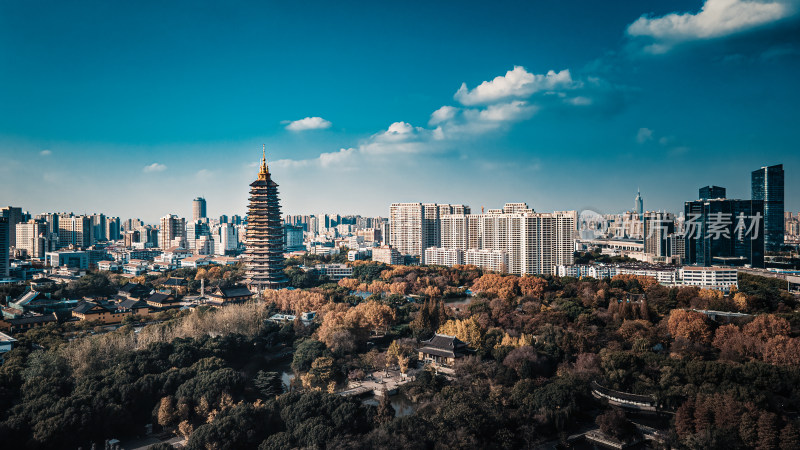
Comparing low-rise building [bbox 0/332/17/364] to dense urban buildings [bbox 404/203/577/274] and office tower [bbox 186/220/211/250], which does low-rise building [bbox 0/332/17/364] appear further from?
office tower [bbox 186/220/211/250]

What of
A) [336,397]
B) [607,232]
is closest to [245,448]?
[336,397]

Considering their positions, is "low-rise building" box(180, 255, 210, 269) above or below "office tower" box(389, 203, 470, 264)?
below

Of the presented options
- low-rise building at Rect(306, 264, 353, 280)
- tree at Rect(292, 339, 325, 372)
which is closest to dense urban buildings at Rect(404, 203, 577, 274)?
low-rise building at Rect(306, 264, 353, 280)

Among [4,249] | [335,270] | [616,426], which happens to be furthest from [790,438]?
[4,249]

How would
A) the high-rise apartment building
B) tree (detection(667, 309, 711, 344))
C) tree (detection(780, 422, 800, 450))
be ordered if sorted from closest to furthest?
1. tree (detection(780, 422, 800, 450))
2. tree (detection(667, 309, 711, 344))
3. the high-rise apartment building

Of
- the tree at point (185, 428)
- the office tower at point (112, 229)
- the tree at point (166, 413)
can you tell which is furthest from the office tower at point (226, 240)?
the tree at point (185, 428)

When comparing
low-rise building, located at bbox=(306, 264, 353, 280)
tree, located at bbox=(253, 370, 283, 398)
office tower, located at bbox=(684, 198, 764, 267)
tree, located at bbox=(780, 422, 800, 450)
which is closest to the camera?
tree, located at bbox=(780, 422, 800, 450)
